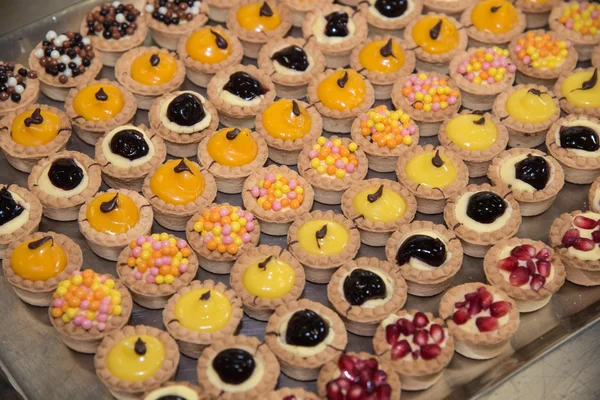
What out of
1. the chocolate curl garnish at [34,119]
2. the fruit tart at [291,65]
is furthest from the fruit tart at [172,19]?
the chocolate curl garnish at [34,119]

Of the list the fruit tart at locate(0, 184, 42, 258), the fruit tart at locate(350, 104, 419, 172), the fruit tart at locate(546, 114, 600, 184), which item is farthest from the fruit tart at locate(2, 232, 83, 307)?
the fruit tart at locate(546, 114, 600, 184)

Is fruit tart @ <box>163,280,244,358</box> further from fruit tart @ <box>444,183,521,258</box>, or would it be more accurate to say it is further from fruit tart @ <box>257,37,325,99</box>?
fruit tart @ <box>257,37,325,99</box>

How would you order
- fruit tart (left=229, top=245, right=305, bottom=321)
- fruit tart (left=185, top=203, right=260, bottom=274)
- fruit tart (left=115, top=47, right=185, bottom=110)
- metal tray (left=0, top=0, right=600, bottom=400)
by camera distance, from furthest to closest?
fruit tart (left=115, top=47, right=185, bottom=110)
fruit tart (left=185, top=203, right=260, bottom=274)
fruit tart (left=229, top=245, right=305, bottom=321)
metal tray (left=0, top=0, right=600, bottom=400)

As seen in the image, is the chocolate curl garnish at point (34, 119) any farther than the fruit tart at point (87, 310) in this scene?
Yes

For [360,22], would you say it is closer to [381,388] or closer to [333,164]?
[333,164]

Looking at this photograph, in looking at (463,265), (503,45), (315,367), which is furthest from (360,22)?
(315,367)

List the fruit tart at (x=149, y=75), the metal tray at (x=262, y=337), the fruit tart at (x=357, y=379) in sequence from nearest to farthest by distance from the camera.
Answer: the fruit tart at (x=357, y=379) → the metal tray at (x=262, y=337) → the fruit tart at (x=149, y=75)

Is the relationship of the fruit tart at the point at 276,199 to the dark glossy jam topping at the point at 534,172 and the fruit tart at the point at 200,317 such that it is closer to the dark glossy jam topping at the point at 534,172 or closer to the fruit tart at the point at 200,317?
the fruit tart at the point at 200,317
